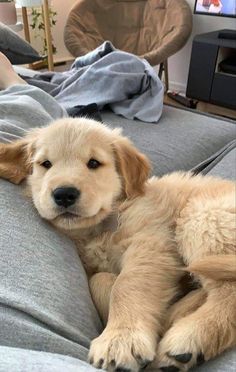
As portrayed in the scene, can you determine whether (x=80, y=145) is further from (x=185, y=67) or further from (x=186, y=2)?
(x=185, y=67)

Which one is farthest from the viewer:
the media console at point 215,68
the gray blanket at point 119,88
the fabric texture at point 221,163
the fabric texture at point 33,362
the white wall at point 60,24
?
the white wall at point 60,24

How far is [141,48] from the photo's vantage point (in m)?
3.77

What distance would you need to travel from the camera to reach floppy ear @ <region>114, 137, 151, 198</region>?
101cm

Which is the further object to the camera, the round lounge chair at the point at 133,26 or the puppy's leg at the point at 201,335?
the round lounge chair at the point at 133,26

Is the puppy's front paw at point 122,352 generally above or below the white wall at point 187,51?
above

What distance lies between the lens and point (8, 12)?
133 inches

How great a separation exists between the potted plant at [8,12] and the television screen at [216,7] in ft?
5.29

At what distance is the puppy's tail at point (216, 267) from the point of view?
0.74 m

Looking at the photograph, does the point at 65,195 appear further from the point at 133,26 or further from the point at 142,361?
the point at 133,26

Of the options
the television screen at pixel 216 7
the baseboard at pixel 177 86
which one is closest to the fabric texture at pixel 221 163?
the television screen at pixel 216 7

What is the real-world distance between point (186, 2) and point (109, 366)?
3.66 m

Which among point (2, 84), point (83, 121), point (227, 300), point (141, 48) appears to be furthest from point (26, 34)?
point (227, 300)

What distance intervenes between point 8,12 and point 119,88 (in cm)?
200

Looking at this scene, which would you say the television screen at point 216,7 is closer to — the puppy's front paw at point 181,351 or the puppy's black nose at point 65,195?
the puppy's black nose at point 65,195
